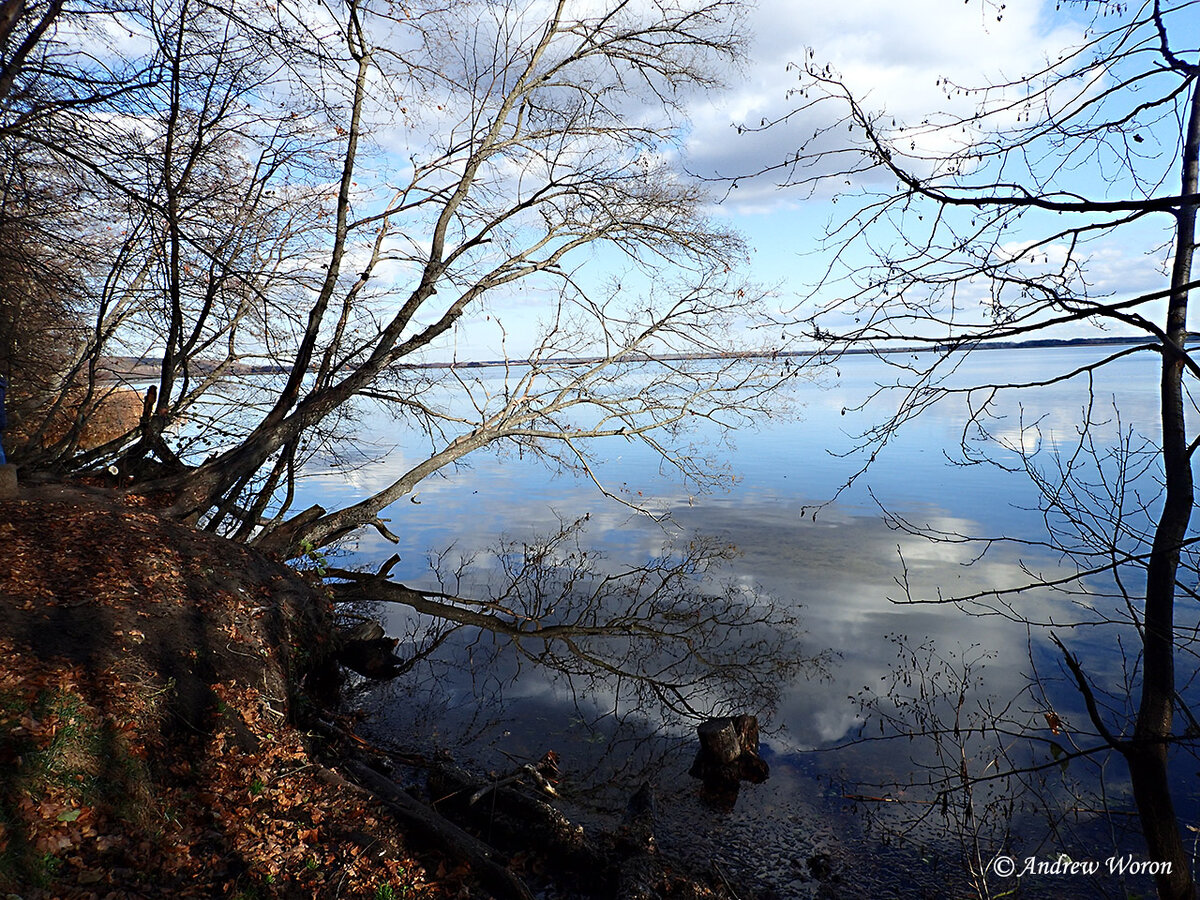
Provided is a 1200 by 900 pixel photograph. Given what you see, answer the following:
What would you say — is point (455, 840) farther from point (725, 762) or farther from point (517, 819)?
point (725, 762)

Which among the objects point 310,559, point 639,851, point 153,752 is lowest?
point 639,851

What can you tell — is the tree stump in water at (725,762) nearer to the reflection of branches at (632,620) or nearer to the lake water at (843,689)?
the lake water at (843,689)

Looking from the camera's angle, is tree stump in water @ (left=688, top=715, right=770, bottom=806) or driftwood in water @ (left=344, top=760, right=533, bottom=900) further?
tree stump in water @ (left=688, top=715, right=770, bottom=806)

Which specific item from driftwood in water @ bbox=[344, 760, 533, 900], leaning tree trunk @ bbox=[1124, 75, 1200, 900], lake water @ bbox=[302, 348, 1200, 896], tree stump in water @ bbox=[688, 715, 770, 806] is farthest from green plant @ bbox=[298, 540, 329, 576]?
leaning tree trunk @ bbox=[1124, 75, 1200, 900]

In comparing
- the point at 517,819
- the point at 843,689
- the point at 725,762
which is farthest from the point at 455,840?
the point at 843,689

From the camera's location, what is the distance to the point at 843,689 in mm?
9406

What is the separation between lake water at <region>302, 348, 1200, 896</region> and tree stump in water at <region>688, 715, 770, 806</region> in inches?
6.4

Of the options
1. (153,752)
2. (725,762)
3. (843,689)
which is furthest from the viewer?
(843,689)

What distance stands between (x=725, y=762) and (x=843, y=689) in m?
2.92

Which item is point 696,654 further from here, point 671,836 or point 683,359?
point 683,359

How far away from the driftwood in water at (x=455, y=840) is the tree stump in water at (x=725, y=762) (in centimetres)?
271

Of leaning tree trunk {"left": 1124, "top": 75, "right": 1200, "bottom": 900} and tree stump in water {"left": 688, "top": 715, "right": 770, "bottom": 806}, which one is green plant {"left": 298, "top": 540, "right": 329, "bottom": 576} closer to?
tree stump in water {"left": 688, "top": 715, "right": 770, "bottom": 806}

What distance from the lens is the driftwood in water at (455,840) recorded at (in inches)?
187

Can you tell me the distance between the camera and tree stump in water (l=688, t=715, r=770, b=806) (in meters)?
7.11
